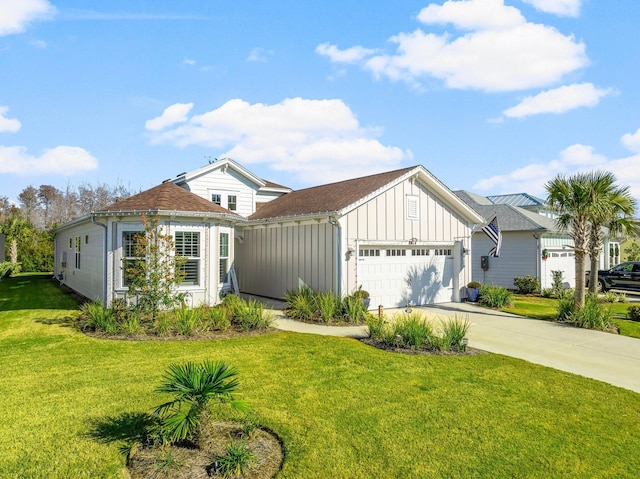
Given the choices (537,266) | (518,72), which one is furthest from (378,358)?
(537,266)

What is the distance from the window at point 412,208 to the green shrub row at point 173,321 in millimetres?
7067

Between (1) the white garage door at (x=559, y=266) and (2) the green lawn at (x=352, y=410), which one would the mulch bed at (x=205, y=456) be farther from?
(1) the white garage door at (x=559, y=266)

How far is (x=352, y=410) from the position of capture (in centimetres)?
559

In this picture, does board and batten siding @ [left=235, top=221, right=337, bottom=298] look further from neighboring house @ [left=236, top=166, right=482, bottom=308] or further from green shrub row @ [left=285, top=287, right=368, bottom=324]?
green shrub row @ [left=285, top=287, right=368, bottom=324]

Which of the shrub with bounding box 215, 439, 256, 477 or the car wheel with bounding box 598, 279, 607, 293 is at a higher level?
the car wheel with bounding box 598, 279, 607, 293

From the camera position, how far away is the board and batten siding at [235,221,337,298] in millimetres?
13961

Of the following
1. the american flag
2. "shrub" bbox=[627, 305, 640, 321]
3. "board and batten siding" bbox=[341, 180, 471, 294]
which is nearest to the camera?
"shrub" bbox=[627, 305, 640, 321]

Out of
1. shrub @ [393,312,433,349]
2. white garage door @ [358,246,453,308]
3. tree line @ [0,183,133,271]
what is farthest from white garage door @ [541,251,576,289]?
tree line @ [0,183,133,271]

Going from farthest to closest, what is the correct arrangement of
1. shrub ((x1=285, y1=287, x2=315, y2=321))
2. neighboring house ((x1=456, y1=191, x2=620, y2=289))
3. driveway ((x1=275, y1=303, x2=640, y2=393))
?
neighboring house ((x1=456, y1=191, x2=620, y2=289))
shrub ((x1=285, y1=287, x2=315, y2=321))
driveway ((x1=275, y1=303, x2=640, y2=393))

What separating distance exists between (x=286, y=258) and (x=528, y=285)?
12.9 m

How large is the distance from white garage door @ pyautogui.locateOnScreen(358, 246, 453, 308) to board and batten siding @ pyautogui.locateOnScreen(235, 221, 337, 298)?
1.33 metres

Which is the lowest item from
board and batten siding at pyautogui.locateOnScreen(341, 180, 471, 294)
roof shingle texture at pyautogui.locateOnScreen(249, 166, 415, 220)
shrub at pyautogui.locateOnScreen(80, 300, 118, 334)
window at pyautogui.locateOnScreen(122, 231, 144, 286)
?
shrub at pyautogui.locateOnScreen(80, 300, 118, 334)

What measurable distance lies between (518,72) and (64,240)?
24.5 meters

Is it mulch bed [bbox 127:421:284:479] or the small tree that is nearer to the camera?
mulch bed [bbox 127:421:284:479]
